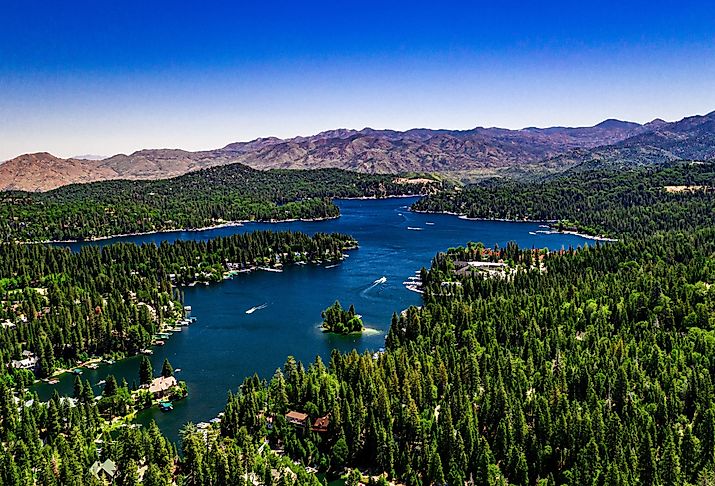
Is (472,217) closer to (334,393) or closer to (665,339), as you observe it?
(665,339)

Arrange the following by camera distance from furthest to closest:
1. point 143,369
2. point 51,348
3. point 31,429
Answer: point 51,348, point 143,369, point 31,429

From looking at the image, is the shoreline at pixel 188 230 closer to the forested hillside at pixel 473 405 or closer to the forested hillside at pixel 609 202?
the forested hillside at pixel 609 202

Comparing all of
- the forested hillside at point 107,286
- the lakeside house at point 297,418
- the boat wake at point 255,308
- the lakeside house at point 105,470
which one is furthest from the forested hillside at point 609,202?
the lakeside house at point 105,470

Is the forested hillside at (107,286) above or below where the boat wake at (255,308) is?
above

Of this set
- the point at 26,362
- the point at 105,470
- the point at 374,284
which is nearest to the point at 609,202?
the point at 374,284

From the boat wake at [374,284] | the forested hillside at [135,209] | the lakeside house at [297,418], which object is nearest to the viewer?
the lakeside house at [297,418]

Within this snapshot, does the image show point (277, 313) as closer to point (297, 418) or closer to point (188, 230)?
point (297, 418)

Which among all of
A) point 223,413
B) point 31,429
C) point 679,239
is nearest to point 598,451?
point 223,413
